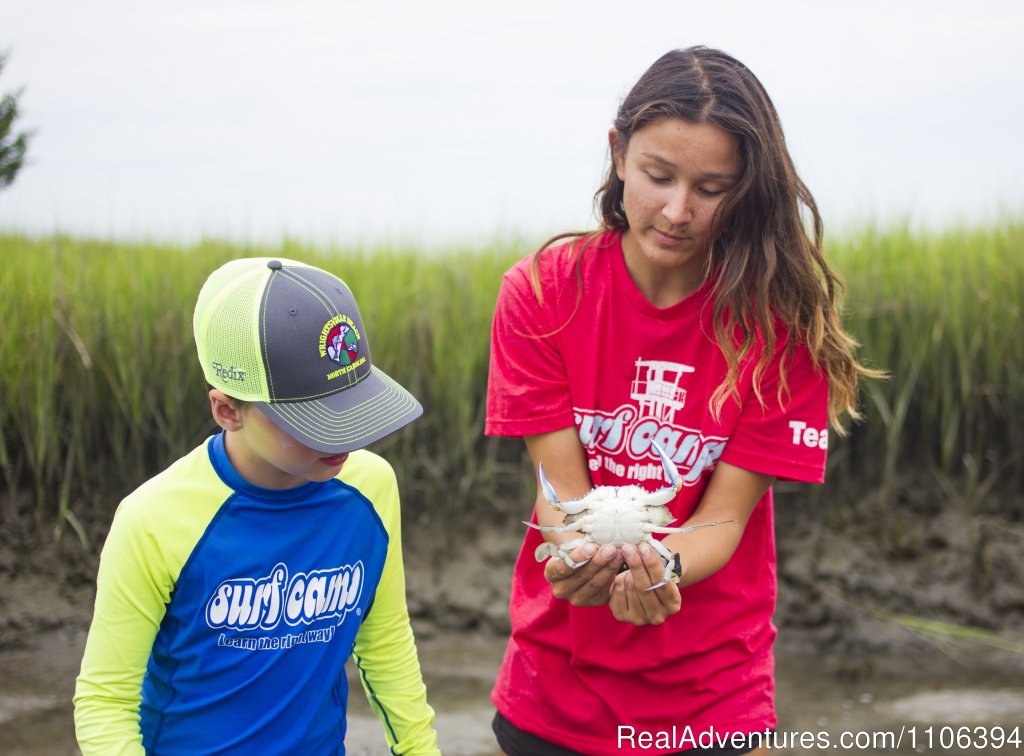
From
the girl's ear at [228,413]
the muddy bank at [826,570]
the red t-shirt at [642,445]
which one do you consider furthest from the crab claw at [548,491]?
the muddy bank at [826,570]

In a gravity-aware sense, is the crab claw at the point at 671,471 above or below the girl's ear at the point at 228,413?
below

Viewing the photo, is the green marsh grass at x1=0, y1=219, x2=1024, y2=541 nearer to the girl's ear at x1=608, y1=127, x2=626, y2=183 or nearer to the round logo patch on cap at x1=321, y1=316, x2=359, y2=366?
the girl's ear at x1=608, y1=127, x2=626, y2=183

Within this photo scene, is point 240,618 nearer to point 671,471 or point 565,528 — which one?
point 565,528

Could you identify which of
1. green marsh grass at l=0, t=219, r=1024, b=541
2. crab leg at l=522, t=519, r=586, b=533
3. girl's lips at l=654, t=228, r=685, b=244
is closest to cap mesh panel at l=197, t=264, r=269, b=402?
crab leg at l=522, t=519, r=586, b=533

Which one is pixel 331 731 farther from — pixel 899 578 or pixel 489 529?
pixel 899 578

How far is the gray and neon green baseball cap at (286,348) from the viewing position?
1757mm

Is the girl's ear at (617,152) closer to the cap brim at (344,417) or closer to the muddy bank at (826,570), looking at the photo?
the cap brim at (344,417)

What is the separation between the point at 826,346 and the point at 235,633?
1381 mm

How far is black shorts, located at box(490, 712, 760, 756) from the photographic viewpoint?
7.11ft

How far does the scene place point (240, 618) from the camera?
185 cm

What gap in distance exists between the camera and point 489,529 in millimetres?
4848

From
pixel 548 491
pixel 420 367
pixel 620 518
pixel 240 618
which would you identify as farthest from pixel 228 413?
pixel 420 367

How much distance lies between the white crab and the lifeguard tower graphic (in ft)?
0.25

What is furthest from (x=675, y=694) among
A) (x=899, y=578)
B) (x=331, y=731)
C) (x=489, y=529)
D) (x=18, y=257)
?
(x=18, y=257)
